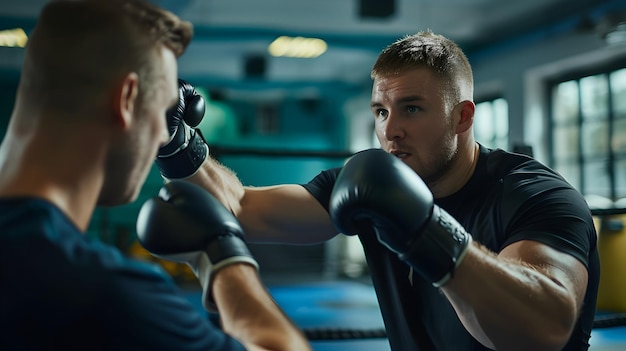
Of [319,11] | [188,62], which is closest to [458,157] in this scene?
[319,11]

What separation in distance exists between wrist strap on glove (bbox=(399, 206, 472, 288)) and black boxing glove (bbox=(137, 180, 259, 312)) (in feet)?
0.89

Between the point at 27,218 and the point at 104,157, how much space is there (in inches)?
5.8

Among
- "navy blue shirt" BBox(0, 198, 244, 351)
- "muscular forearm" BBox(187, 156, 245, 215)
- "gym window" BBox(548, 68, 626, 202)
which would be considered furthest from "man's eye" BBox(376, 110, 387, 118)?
"gym window" BBox(548, 68, 626, 202)

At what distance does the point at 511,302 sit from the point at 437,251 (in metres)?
0.18

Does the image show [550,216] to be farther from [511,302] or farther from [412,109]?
[412,109]

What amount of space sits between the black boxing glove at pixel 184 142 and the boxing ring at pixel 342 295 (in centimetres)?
85

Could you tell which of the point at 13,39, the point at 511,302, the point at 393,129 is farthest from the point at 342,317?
the point at 13,39

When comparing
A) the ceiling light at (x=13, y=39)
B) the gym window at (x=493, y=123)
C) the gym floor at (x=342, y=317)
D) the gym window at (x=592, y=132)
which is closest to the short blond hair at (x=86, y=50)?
the gym floor at (x=342, y=317)

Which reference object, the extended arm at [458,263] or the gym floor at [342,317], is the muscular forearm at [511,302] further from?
the gym floor at [342,317]

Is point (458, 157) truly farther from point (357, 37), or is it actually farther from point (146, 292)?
point (357, 37)

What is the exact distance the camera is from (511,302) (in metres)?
1.09

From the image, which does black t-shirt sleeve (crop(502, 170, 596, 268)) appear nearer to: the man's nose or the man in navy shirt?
the man's nose

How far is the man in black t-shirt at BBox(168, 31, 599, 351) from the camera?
1058mm

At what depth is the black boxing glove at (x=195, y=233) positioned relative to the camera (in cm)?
100
